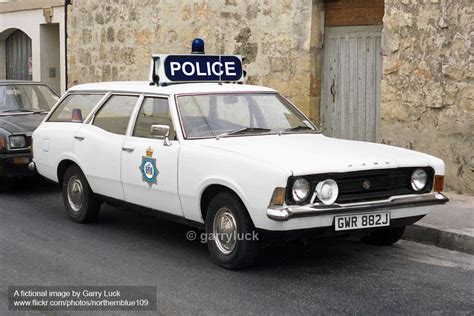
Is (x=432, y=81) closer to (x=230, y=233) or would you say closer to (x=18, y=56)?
(x=230, y=233)

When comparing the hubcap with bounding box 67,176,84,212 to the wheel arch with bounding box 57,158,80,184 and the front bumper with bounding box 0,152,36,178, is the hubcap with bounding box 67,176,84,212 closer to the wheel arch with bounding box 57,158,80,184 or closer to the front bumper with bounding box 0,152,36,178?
the wheel arch with bounding box 57,158,80,184

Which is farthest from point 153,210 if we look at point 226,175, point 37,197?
point 37,197

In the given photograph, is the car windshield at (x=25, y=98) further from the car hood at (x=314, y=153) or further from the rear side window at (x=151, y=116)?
the car hood at (x=314, y=153)

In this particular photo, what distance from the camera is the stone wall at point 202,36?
11.1 meters

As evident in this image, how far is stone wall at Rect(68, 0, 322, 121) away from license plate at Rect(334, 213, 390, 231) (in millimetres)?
5354

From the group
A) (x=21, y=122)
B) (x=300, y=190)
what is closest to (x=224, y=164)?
(x=300, y=190)

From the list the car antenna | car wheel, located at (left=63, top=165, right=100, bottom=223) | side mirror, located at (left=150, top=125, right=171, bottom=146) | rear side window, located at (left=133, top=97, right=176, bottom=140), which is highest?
the car antenna

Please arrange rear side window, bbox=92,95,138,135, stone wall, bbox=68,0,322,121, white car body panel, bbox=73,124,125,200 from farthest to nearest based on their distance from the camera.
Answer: stone wall, bbox=68,0,322,121, rear side window, bbox=92,95,138,135, white car body panel, bbox=73,124,125,200

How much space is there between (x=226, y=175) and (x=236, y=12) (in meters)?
6.76

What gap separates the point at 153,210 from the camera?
22.0ft

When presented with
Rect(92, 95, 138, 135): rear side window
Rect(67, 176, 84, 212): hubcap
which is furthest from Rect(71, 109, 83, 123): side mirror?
Rect(67, 176, 84, 212): hubcap

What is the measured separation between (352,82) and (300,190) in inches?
221

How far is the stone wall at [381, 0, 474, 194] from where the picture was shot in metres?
8.88

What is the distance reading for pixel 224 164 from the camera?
229 inches
